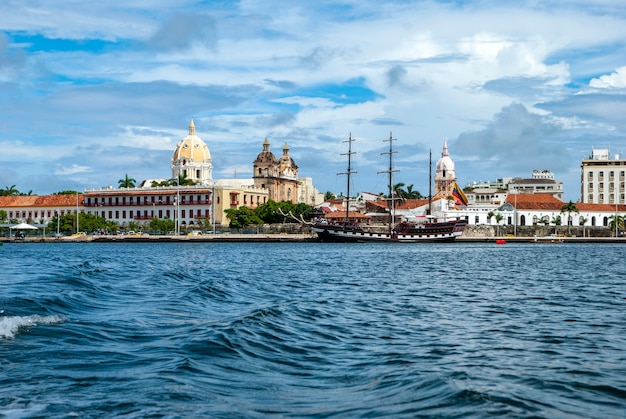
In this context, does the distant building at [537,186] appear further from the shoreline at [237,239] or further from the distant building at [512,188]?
the shoreline at [237,239]

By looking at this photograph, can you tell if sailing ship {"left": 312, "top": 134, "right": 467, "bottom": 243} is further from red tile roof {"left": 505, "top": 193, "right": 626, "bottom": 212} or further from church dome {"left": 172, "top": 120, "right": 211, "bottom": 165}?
church dome {"left": 172, "top": 120, "right": 211, "bottom": 165}

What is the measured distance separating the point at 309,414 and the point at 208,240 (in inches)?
3314

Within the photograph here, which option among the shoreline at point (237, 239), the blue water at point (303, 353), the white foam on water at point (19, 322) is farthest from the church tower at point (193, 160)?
the white foam on water at point (19, 322)

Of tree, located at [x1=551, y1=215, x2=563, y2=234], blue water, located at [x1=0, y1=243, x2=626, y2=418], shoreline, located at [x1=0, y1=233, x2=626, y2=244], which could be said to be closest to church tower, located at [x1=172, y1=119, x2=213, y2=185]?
shoreline, located at [x1=0, y1=233, x2=626, y2=244]

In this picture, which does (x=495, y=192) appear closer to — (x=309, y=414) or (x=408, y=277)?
(x=408, y=277)

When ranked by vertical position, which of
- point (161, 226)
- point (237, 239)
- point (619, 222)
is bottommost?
point (237, 239)

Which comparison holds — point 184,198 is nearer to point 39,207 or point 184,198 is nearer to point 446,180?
point 39,207

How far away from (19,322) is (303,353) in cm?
500

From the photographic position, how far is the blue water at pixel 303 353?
325 inches

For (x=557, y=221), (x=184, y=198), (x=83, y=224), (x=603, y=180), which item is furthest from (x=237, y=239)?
(x=603, y=180)

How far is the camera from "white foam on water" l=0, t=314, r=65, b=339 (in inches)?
476

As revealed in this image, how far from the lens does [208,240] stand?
9112cm

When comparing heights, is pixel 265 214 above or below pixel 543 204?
below

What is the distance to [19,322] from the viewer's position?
12.9 m
